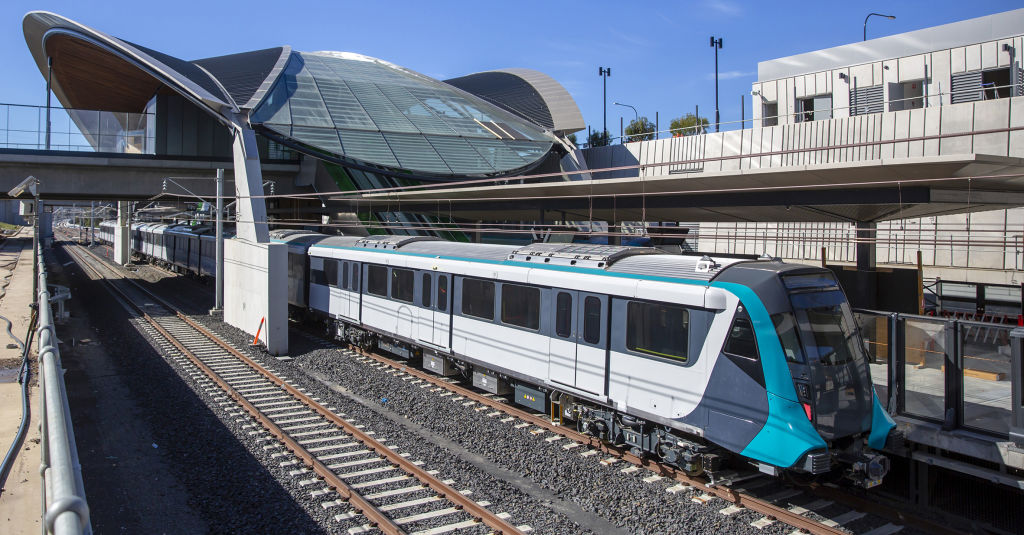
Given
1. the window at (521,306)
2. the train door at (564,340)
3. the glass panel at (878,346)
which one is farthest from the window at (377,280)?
the glass panel at (878,346)

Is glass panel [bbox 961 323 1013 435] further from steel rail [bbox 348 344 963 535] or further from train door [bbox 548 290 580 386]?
train door [bbox 548 290 580 386]

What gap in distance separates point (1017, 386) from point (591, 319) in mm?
5724

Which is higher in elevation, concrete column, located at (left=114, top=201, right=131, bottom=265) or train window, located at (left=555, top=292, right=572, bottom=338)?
concrete column, located at (left=114, top=201, right=131, bottom=265)

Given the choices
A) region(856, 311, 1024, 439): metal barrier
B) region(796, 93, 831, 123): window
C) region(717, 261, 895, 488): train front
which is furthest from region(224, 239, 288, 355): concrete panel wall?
region(796, 93, 831, 123): window

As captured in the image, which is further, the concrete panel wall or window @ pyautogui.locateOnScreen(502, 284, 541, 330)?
the concrete panel wall

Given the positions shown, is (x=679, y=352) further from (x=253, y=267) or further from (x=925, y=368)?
(x=253, y=267)

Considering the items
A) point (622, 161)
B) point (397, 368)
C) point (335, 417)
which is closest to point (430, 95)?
point (622, 161)

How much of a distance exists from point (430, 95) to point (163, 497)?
43.1 metres

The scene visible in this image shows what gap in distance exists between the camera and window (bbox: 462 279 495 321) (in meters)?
13.3

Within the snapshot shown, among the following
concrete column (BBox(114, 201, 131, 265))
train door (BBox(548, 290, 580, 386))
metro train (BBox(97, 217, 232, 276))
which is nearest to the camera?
train door (BBox(548, 290, 580, 386))

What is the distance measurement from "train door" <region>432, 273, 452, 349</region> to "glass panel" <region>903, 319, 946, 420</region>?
869 centimetres

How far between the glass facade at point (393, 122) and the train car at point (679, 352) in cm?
2461

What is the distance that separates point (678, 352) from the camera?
9422mm

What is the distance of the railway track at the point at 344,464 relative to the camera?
27.7 ft
